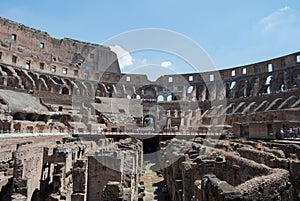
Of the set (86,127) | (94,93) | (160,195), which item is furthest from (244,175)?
(94,93)

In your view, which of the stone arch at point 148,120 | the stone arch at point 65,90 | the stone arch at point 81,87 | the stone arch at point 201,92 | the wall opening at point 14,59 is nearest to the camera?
the wall opening at point 14,59

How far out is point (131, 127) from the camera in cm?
3638

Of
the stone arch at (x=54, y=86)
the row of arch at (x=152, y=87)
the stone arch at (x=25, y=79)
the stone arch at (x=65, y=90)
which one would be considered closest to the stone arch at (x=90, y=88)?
the row of arch at (x=152, y=87)

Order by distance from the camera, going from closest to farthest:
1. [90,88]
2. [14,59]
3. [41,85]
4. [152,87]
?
[14,59] → [41,85] → [90,88] → [152,87]

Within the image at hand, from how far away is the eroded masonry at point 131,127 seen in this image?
7898mm

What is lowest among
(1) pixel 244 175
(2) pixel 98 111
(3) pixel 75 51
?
(1) pixel 244 175

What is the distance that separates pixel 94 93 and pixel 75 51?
41.0ft

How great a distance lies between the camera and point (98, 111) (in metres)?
38.5

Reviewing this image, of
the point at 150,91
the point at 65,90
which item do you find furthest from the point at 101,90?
the point at 150,91

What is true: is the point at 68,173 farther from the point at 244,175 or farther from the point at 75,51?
the point at 75,51

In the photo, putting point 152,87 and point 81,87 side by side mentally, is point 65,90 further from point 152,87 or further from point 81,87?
point 152,87

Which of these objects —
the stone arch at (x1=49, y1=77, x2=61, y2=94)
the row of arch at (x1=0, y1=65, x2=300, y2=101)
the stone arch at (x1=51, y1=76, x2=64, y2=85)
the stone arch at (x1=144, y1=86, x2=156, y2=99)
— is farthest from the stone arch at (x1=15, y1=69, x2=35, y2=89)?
the stone arch at (x1=144, y1=86, x2=156, y2=99)

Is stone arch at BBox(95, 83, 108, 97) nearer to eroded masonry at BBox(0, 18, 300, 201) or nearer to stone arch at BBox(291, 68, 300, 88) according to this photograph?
eroded masonry at BBox(0, 18, 300, 201)

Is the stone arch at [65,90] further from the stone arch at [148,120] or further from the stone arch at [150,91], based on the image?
the stone arch at [150,91]
